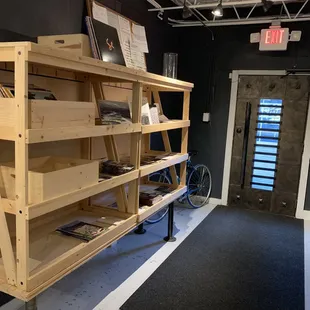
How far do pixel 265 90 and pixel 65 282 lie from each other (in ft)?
11.5

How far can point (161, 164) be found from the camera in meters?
2.82

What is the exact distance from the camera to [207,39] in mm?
4672

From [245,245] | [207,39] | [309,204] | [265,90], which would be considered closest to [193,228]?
[245,245]

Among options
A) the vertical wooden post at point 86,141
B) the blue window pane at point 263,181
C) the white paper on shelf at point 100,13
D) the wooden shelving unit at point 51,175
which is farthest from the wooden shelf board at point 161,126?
the blue window pane at point 263,181

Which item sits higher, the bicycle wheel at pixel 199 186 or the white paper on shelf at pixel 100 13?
the white paper on shelf at pixel 100 13

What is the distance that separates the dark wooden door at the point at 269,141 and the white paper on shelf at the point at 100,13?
253 centimetres

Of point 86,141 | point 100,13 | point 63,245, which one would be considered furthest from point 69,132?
point 100,13

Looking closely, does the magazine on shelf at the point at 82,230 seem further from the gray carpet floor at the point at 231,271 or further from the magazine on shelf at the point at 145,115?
the magazine on shelf at the point at 145,115

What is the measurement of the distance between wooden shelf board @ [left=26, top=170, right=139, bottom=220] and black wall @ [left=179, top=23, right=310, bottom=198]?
8.98 ft

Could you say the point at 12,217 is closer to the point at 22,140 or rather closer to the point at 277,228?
the point at 22,140

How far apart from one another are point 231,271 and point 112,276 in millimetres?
1082

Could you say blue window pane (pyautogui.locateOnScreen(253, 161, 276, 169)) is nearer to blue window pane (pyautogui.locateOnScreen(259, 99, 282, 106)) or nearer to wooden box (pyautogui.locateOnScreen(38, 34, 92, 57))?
blue window pane (pyautogui.locateOnScreen(259, 99, 282, 106))

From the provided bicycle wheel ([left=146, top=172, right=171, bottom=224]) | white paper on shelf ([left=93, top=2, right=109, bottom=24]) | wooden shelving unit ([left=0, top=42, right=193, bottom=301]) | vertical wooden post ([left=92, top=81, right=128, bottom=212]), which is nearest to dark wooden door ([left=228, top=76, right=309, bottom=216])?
bicycle wheel ([left=146, top=172, right=171, bottom=224])

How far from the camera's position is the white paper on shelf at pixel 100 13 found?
2518 mm
